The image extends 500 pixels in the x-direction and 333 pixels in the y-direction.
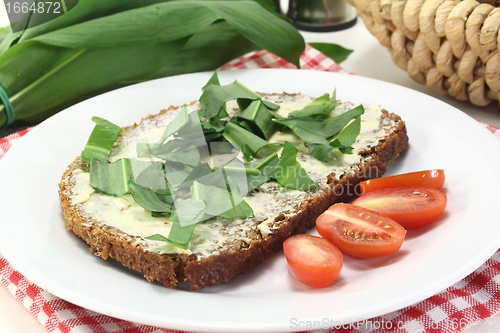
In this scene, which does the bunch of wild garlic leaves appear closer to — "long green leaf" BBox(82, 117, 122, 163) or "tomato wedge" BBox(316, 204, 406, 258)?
"long green leaf" BBox(82, 117, 122, 163)

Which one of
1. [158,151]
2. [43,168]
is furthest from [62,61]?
[158,151]

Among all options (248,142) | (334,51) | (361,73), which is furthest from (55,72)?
(361,73)

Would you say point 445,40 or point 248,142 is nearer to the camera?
point 248,142

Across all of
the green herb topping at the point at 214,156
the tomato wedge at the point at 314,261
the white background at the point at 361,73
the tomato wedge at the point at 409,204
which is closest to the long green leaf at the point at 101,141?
the green herb topping at the point at 214,156

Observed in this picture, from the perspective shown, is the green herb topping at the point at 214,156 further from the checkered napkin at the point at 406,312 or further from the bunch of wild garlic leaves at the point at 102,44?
the bunch of wild garlic leaves at the point at 102,44

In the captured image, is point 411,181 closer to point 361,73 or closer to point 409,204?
point 409,204
